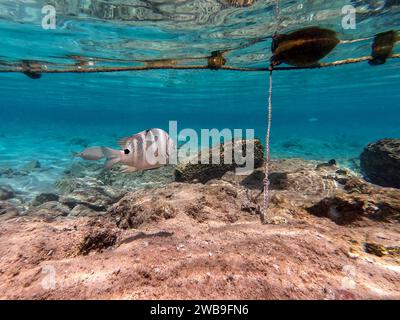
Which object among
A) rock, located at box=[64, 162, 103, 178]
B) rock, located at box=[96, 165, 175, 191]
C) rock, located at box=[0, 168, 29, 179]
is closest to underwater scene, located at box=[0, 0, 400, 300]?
rock, located at box=[96, 165, 175, 191]

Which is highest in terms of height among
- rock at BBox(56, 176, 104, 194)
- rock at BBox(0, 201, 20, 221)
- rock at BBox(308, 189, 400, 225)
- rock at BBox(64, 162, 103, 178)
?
rock at BBox(308, 189, 400, 225)

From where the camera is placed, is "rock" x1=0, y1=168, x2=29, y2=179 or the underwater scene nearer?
the underwater scene

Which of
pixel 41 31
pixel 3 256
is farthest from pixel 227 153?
pixel 41 31

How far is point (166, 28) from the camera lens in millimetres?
12805

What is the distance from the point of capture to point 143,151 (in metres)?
2.79

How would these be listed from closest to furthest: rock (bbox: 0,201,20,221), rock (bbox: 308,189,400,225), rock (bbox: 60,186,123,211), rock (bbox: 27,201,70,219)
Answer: rock (bbox: 308,189,400,225)
rock (bbox: 0,201,20,221)
rock (bbox: 27,201,70,219)
rock (bbox: 60,186,123,211)

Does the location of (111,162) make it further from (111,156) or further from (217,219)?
(217,219)

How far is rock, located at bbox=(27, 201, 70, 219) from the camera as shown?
7069mm

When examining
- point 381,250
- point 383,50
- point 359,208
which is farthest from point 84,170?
point 381,250

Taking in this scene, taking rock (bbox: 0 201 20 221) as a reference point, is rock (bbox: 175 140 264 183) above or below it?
above

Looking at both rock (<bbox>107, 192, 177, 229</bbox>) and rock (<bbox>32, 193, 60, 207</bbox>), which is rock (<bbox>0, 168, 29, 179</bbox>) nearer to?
rock (<bbox>32, 193, 60, 207</bbox>)

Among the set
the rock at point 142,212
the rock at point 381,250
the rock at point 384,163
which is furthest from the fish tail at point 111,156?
the rock at point 384,163

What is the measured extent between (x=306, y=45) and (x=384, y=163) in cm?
832

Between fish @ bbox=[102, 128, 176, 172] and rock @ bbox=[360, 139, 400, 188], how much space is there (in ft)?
32.3
